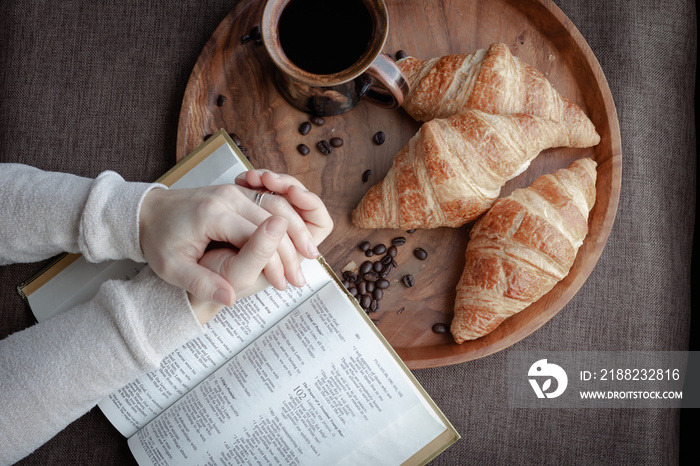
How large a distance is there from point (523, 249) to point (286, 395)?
24.7 inches

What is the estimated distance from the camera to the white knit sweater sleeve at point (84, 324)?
0.98m

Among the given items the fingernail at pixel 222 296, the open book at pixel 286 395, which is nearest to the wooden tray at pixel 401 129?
the open book at pixel 286 395

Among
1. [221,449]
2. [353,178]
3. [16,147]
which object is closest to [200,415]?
[221,449]

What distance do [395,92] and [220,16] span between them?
0.54m

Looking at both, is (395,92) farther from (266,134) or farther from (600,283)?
(600,283)

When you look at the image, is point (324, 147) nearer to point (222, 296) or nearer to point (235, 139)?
point (235, 139)

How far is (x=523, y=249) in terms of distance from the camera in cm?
113

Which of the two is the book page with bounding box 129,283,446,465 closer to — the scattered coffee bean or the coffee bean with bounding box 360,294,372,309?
the coffee bean with bounding box 360,294,372,309

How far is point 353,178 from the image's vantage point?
125cm

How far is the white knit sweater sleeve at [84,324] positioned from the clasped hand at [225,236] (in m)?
0.06

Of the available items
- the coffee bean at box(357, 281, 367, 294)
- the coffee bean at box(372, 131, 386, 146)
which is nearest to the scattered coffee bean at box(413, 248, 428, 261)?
the coffee bean at box(357, 281, 367, 294)

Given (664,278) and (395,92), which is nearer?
(395,92)

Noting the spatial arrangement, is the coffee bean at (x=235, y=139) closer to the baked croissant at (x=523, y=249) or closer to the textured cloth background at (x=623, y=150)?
the textured cloth background at (x=623, y=150)

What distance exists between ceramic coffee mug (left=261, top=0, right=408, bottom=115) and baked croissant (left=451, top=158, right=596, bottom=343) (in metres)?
0.41
